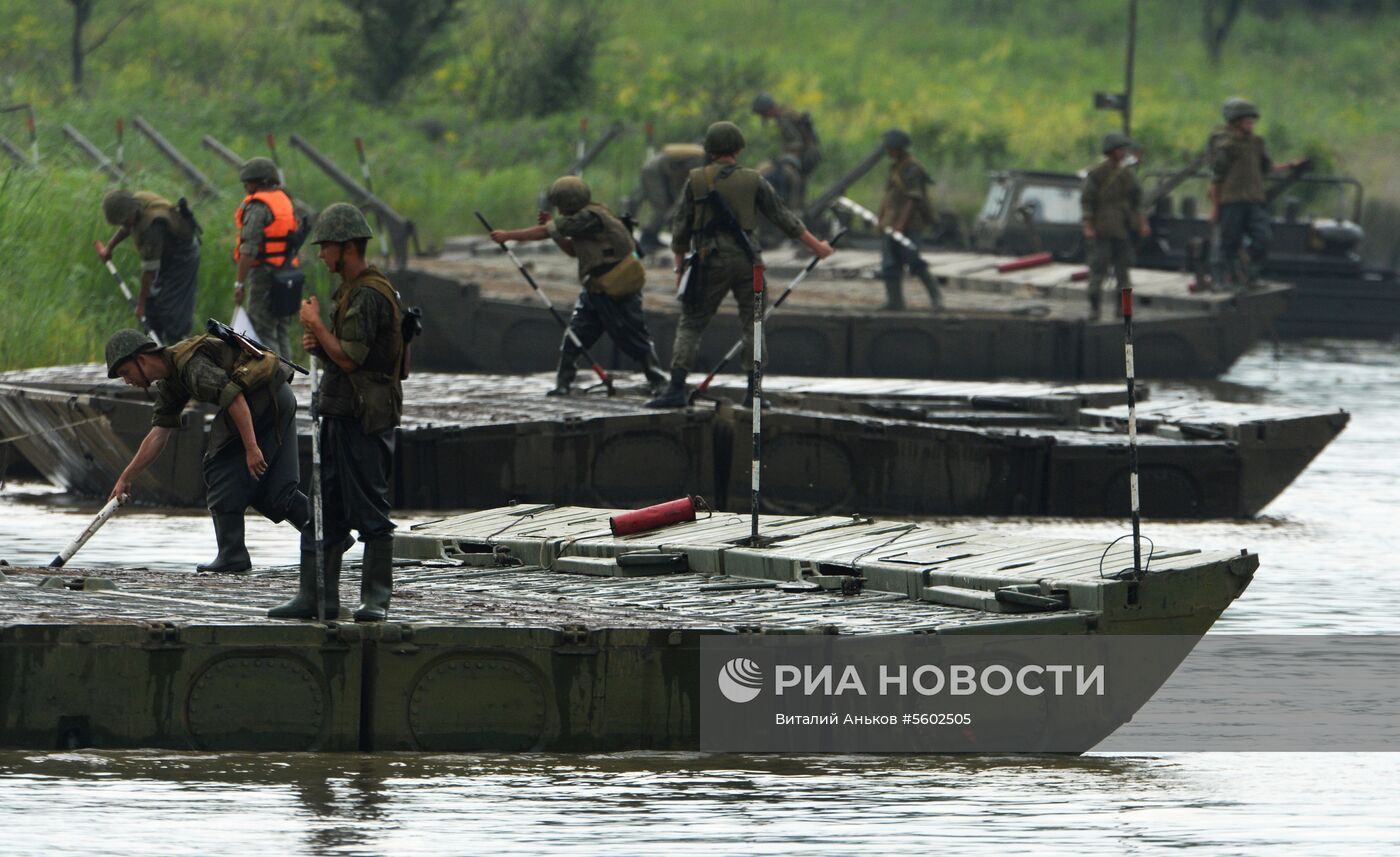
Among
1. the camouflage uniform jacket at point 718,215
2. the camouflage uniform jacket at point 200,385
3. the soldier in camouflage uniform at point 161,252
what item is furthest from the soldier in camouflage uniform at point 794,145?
the camouflage uniform jacket at point 200,385

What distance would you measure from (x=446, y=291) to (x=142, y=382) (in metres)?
14.4

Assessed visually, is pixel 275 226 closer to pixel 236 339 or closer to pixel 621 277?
pixel 621 277

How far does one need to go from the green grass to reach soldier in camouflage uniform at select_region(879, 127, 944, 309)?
231 inches

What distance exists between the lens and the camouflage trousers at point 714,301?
52.9 ft

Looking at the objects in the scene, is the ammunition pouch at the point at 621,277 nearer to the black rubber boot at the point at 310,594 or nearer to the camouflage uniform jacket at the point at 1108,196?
the black rubber boot at the point at 310,594

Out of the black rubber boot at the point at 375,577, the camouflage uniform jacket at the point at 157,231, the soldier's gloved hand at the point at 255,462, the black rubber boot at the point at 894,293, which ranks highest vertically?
the camouflage uniform jacket at the point at 157,231

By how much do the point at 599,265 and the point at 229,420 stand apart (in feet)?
19.5

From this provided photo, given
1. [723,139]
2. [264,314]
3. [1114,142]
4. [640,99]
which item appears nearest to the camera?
[723,139]

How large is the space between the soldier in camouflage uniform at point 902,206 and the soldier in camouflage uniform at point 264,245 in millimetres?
7155

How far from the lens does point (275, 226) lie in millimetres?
18031

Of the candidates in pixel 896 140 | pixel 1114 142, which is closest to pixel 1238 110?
pixel 1114 142

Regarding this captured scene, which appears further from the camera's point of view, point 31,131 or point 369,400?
point 31,131

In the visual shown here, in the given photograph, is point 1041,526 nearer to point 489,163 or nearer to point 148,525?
point 148,525

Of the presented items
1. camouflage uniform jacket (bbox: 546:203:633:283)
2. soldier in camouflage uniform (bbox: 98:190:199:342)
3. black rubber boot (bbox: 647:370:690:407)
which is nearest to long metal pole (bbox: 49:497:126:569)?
camouflage uniform jacket (bbox: 546:203:633:283)
